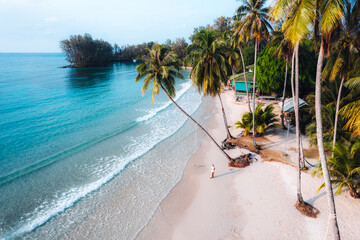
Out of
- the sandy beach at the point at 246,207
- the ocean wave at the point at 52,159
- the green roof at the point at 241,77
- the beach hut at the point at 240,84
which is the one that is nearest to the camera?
the sandy beach at the point at 246,207

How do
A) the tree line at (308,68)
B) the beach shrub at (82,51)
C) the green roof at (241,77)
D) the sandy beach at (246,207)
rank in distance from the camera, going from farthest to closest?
the beach shrub at (82,51), the green roof at (241,77), the sandy beach at (246,207), the tree line at (308,68)

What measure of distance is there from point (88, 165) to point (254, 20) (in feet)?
54.2

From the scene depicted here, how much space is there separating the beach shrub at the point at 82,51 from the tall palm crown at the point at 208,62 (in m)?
96.5

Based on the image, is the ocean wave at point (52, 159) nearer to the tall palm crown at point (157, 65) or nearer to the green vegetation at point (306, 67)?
the green vegetation at point (306, 67)

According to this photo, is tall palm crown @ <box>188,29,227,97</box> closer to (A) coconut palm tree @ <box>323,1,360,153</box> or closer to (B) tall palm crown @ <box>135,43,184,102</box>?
(B) tall palm crown @ <box>135,43,184,102</box>

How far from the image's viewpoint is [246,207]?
11047 mm

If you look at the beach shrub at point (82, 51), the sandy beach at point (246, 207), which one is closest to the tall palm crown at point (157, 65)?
the sandy beach at point (246, 207)

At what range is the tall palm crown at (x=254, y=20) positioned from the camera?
1361 cm

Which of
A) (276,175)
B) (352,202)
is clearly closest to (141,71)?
(276,175)

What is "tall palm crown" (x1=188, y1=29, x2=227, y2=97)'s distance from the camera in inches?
554

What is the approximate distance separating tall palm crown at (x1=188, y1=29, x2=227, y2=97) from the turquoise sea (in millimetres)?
6501

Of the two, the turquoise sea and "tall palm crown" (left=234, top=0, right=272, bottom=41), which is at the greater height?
"tall palm crown" (left=234, top=0, right=272, bottom=41)

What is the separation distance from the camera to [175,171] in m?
15.4

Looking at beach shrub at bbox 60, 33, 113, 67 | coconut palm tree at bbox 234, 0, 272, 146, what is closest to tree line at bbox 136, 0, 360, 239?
coconut palm tree at bbox 234, 0, 272, 146
